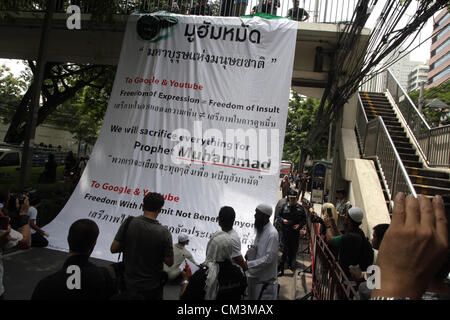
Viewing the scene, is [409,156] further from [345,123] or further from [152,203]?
[152,203]

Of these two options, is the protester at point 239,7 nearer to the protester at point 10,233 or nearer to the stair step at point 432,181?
the stair step at point 432,181

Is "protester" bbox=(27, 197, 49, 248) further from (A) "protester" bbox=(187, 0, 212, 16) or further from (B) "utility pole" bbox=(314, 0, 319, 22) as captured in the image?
(B) "utility pole" bbox=(314, 0, 319, 22)

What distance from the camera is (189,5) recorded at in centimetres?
803

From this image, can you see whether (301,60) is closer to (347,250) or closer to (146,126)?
(146,126)

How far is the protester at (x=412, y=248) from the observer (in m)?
0.90

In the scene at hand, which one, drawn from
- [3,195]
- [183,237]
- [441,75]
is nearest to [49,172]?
[183,237]

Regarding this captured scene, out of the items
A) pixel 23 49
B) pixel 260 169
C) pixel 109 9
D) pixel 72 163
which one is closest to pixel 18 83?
pixel 72 163

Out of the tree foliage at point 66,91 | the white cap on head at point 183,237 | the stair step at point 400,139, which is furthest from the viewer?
the tree foliage at point 66,91

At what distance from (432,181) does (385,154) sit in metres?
1.25

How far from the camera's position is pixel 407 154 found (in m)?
9.75

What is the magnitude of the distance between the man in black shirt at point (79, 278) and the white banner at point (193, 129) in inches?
106

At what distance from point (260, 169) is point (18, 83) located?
3437 centimetres

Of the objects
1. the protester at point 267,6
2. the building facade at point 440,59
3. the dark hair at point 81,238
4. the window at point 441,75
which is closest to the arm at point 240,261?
the dark hair at point 81,238

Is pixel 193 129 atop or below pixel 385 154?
below
